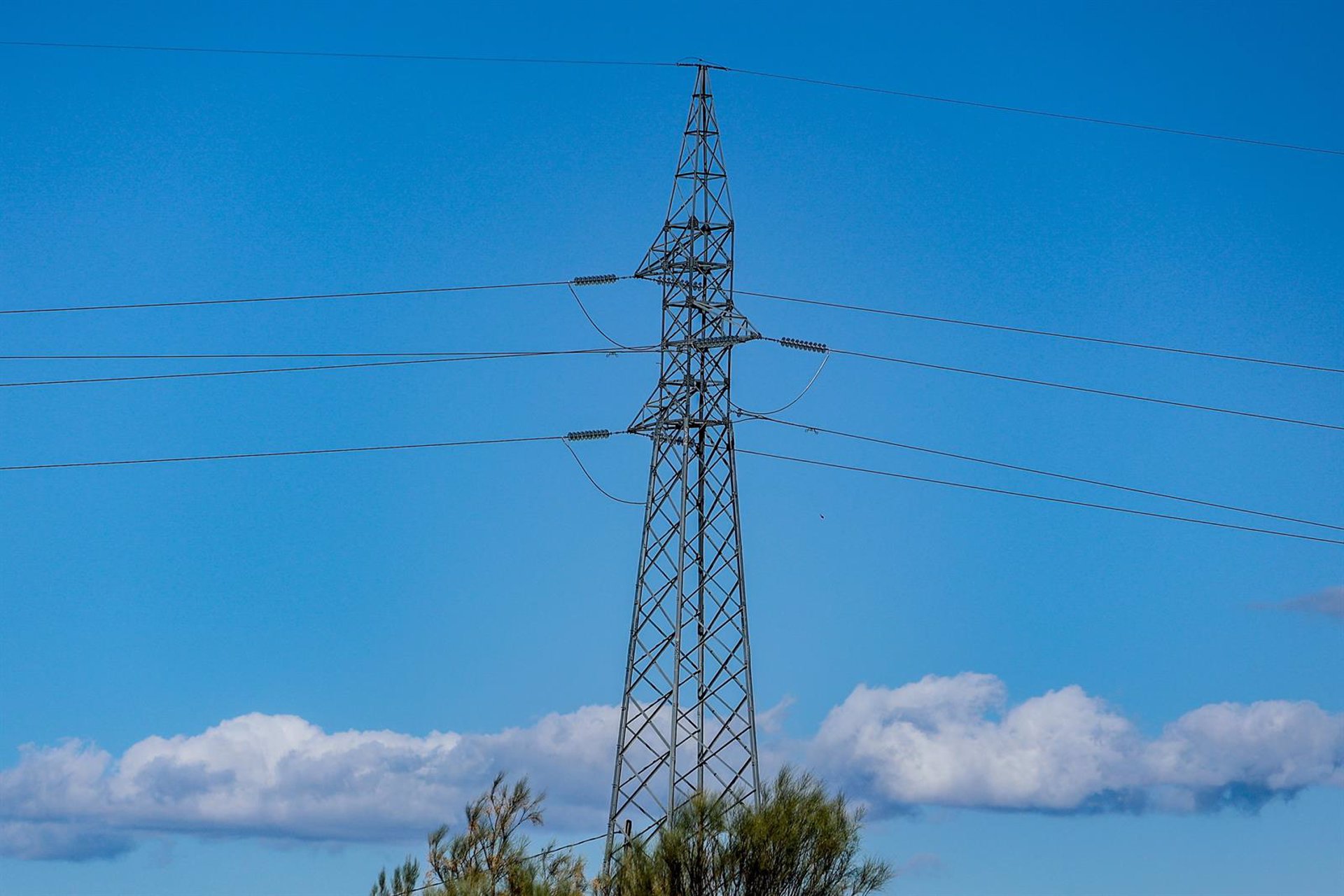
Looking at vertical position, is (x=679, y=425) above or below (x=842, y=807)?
above

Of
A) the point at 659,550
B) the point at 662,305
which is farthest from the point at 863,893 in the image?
the point at 662,305

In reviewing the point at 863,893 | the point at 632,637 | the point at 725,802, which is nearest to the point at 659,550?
the point at 632,637

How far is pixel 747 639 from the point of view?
34.0 m

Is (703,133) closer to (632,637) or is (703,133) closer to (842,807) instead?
(632,637)

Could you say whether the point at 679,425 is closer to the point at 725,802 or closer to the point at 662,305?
the point at 662,305

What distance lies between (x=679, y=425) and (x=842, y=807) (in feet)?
23.6

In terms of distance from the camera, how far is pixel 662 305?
117ft

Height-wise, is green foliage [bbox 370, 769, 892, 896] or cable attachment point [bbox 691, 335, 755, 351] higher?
cable attachment point [bbox 691, 335, 755, 351]

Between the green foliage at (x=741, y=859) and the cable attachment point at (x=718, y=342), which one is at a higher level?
the cable attachment point at (x=718, y=342)

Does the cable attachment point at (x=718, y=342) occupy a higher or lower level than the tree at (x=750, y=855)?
higher

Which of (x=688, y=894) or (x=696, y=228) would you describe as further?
(x=696, y=228)

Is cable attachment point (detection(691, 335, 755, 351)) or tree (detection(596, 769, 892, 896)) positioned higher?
cable attachment point (detection(691, 335, 755, 351))

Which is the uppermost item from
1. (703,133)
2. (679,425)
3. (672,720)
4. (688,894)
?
(703,133)

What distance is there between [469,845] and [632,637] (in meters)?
5.60
